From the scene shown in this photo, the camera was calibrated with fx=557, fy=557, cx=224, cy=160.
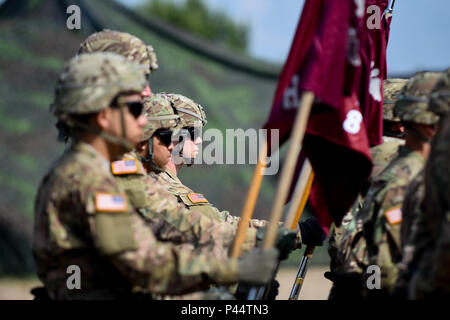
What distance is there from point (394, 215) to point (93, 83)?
207 cm

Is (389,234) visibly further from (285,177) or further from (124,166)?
(124,166)

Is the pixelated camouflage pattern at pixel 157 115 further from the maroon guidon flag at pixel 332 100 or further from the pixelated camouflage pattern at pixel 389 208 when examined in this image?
the pixelated camouflage pattern at pixel 389 208

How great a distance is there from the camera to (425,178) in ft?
9.40

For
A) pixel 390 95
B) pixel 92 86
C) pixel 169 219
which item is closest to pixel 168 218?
pixel 169 219

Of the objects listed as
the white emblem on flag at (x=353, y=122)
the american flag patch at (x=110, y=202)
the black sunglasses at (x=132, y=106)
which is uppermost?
the black sunglasses at (x=132, y=106)

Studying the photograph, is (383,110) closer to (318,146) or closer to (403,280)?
(318,146)

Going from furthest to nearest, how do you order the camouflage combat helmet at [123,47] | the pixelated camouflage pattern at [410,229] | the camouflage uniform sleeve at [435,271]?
the camouflage combat helmet at [123,47]
the pixelated camouflage pattern at [410,229]
the camouflage uniform sleeve at [435,271]

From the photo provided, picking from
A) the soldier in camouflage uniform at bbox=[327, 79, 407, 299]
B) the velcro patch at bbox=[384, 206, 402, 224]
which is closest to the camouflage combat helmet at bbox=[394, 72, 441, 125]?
the velcro patch at bbox=[384, 206, 402, 224]

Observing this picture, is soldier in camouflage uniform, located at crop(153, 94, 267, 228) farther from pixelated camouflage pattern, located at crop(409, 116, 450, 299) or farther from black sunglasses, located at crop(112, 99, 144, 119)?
pixelated camouflage pattern, located at crop(409, 116, 450, 299)

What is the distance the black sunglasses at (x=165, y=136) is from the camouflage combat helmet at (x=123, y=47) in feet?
2.29

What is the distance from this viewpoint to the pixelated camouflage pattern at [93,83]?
10.3 ft

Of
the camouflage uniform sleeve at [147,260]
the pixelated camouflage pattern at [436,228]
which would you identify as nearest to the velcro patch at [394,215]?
the pixelated camouflage pattern at [436,228]

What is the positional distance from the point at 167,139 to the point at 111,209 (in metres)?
2.18

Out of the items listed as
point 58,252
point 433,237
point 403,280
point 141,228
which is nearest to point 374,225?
point 403,280
